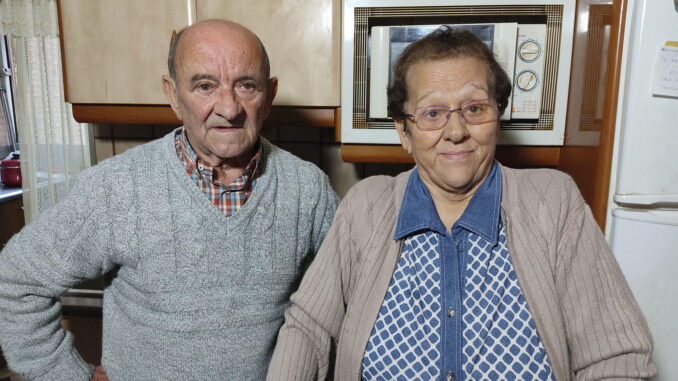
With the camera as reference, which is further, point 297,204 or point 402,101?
point 297,204

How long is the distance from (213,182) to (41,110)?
54.6 inches

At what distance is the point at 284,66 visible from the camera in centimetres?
145

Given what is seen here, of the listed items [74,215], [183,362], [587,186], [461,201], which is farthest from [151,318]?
[587,186]

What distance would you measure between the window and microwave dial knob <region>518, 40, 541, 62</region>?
2633 millimetres

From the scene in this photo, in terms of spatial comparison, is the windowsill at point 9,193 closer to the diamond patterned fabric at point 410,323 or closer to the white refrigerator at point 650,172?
the diamond patterned fabric at point 410,323

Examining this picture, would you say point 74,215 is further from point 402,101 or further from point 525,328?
A: point 525,328

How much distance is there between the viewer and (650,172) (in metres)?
1.09

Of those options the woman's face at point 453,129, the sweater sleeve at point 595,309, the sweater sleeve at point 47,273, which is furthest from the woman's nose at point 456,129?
the sweater sleeve at point 47,273

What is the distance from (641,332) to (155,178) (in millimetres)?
1022

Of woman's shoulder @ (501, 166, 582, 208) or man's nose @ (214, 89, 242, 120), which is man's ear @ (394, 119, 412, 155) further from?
man's nose @ (214, 89, 242, 120)

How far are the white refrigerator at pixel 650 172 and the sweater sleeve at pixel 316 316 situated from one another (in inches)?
26.9

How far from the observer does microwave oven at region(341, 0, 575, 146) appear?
1.34 m

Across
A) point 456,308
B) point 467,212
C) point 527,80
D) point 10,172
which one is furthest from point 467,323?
point 10,172

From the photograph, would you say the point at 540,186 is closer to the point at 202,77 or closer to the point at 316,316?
the point at 316,316
